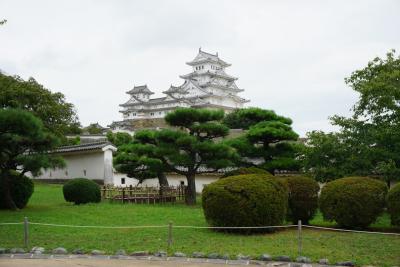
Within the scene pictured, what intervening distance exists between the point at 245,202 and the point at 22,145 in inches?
385

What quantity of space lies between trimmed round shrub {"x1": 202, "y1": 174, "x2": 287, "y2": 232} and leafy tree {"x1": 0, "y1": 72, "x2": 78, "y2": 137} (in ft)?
48.2

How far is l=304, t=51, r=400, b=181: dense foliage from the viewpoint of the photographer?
60.3 feet

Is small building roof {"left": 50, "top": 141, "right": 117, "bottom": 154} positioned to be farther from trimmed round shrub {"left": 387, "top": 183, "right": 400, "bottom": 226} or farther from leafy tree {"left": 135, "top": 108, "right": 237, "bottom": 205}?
trimmed round shrub {"left": 387, "top": 183, "right": 400, "bottom": 226}

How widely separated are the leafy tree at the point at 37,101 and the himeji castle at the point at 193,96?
44327 mm

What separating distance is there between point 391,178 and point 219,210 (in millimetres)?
8051

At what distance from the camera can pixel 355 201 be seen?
13.7 metres

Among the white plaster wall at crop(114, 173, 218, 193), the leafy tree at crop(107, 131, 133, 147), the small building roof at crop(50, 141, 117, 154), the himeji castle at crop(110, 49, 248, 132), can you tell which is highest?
the himeji castle at crop(110, 49, 248, 132)

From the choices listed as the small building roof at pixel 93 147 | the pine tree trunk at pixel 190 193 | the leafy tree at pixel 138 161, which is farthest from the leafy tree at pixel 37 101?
the pine tree trunk at pixel 190 193

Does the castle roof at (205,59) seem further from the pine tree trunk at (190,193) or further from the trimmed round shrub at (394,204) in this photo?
the trimmed round shrub at (394,204)

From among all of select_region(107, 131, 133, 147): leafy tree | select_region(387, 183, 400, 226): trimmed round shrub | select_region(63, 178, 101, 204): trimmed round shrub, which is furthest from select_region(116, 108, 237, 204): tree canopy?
select_region(107, 131, 133, 147): leafy tree

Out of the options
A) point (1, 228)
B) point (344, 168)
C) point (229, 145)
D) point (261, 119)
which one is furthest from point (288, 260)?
point (261, 119)

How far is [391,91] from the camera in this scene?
18.0 metres

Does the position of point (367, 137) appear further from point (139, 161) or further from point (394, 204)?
point (139, 161)

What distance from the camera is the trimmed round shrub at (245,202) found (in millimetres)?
13172
